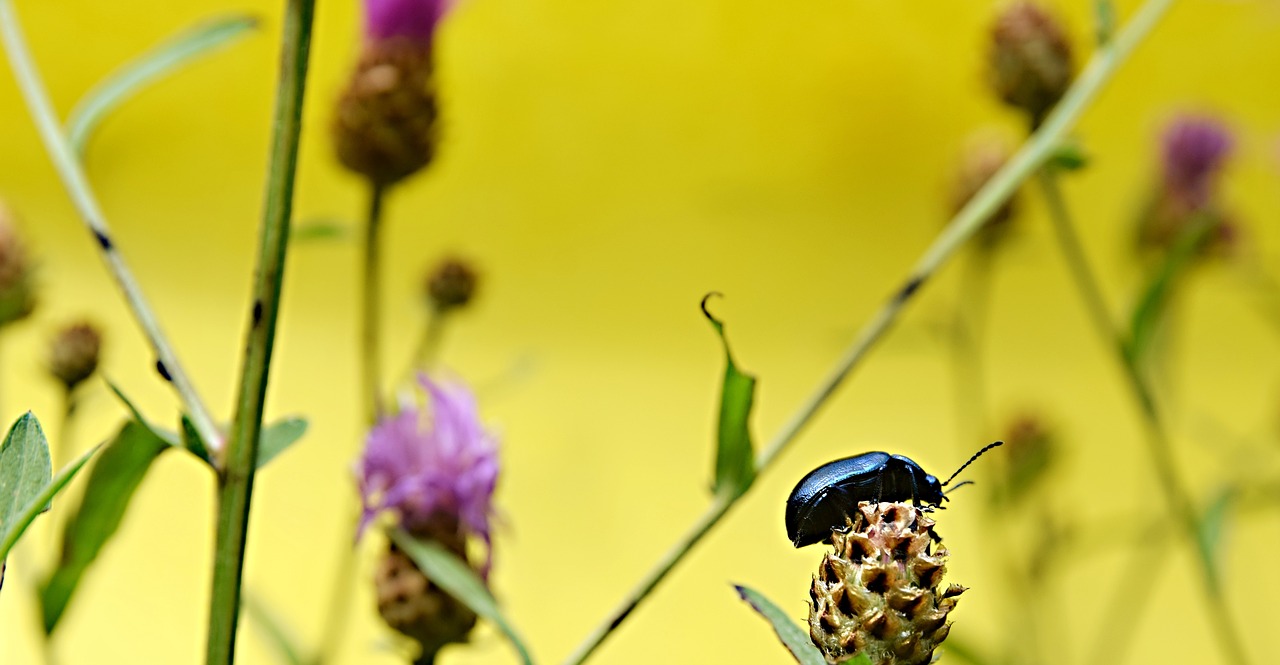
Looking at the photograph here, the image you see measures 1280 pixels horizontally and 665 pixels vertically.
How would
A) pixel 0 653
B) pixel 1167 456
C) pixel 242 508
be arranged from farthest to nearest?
pixel 0 653 < pixel 1167 456 < pixel 242 508

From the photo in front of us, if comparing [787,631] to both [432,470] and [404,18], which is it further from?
[404,18]

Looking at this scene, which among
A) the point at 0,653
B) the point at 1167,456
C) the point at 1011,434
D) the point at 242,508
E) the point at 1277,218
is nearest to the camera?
the point at 242,508

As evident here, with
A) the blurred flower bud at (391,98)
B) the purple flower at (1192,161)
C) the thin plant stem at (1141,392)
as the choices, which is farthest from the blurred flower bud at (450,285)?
the purple flower at (1192,161)

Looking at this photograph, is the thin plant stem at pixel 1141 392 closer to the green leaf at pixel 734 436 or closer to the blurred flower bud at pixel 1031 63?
the blurred flower bud at pixel 1031 63

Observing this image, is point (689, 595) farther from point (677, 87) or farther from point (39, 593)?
point (39, 593)

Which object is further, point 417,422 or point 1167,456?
point 1167,456

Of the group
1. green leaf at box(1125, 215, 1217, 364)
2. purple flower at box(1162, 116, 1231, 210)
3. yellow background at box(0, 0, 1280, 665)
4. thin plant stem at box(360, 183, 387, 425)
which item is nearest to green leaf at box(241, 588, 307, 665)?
thin plant stem at box(360, 183, 387, 425)

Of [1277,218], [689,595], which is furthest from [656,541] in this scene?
[1277,218]
